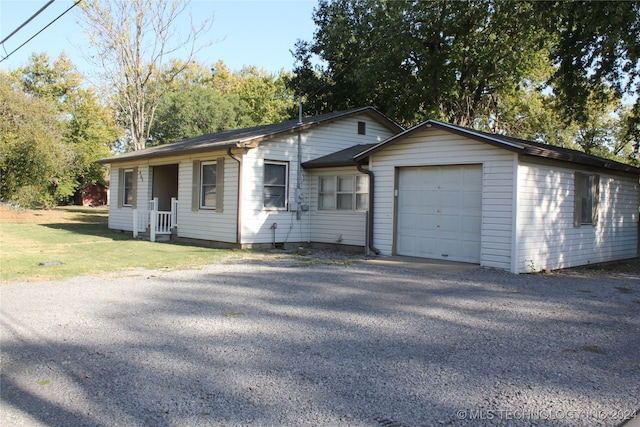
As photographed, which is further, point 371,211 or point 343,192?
point 343,192

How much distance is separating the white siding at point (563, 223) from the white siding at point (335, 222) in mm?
4570

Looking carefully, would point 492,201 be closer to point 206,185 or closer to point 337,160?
point 337,160

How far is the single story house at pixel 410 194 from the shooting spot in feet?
35.2

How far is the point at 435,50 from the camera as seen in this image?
2270 centimetres

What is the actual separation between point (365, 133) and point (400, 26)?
7.33 meters

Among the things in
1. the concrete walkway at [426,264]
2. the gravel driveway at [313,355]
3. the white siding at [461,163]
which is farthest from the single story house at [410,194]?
the gravel driveway at [313,355]

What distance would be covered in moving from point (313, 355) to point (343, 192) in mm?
10377

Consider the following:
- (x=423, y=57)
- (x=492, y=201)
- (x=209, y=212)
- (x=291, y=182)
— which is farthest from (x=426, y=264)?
(x=423, y=57)

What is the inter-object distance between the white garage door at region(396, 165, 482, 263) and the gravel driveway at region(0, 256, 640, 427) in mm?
3327

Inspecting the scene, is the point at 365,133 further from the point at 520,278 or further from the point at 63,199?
the point at 63,199

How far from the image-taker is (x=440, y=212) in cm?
1202

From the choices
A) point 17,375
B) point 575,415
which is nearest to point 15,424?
point 17,375

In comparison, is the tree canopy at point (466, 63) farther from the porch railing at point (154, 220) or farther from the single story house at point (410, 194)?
the porch railing at point (154, 220)

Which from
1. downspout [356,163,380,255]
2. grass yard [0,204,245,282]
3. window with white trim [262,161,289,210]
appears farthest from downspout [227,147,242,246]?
downspout [356,163,380,255]
